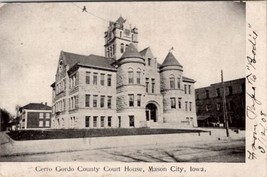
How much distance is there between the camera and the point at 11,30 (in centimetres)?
493

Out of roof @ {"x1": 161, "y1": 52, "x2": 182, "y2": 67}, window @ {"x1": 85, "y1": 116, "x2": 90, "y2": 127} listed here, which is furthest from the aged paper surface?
window @ {"x1": 85, "y1": 116, "x2": 90, "y2": 127}

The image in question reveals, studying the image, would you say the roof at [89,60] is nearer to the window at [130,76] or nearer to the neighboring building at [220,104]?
the window at [130,76]

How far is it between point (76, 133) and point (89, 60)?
1018 mm

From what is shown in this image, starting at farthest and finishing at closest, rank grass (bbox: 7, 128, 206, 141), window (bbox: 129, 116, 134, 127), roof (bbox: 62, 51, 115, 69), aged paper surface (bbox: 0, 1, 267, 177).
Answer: window (bbox: 129, 116, 134, 127) < roof (bbox: 62, 51, 115, 69) < grass (bbox: 7, 128, 206, 141) < aged paper surface (bbox: 0, 1, 267, 177)

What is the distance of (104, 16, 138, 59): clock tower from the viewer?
4937mm

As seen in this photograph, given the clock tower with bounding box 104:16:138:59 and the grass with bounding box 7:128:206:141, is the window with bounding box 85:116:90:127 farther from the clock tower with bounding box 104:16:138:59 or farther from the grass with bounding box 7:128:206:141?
the clock tower with bounding box 104:16:138:59

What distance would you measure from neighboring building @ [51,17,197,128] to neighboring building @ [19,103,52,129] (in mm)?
117

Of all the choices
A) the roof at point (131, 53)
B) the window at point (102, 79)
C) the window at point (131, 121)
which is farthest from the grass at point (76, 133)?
the roof at point (131, 53)

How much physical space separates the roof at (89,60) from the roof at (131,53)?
0.20 m

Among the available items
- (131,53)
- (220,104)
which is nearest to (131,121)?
(131,53)

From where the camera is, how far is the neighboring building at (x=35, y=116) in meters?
4.82

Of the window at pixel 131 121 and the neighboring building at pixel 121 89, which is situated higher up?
the neighboring building at pixel 121 89

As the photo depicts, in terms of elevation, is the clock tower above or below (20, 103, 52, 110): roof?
above

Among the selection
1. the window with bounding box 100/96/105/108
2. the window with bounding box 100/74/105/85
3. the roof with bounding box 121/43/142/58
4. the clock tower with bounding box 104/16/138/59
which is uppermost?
the clock tower with bounding box 104/16/138/59
